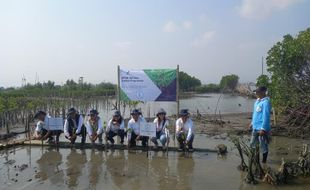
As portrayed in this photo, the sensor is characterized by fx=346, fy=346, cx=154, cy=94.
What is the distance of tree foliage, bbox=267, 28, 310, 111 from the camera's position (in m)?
12.1

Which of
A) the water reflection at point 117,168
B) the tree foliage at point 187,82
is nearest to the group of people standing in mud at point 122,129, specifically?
the water reflection at point 117,168

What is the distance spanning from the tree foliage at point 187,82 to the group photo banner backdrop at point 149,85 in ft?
151

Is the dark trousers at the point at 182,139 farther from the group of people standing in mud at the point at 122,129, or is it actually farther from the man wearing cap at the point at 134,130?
the man wearing cap at the point at 134,130

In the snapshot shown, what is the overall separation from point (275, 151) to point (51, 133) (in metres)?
6.17

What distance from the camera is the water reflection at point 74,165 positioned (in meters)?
6.46

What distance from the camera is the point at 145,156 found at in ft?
27.5

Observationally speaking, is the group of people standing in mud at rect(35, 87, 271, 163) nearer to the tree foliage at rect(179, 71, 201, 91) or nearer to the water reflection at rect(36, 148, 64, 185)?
the water reflection at rect(36, 148, 64, 185)

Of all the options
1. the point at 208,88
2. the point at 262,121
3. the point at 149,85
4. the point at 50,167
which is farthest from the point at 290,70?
the point at 208,88

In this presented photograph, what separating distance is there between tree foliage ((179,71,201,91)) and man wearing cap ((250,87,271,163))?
4866 centimetres

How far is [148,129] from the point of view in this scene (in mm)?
8703

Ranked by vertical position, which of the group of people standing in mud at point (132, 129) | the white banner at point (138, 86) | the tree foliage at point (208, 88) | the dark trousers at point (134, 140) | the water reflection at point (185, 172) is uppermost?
the tree foliage at point (208, 88)

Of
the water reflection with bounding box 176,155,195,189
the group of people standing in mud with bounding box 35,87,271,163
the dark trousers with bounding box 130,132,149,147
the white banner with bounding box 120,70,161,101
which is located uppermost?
the white banner with bounding box 120,70,161,101

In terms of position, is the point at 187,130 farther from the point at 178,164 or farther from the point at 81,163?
the point at 81,163

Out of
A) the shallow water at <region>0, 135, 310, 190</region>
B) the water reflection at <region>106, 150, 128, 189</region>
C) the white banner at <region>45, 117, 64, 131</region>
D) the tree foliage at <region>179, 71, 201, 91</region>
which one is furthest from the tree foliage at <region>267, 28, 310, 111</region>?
the tree foliage at <region>179, 71, 201, 91</region>
